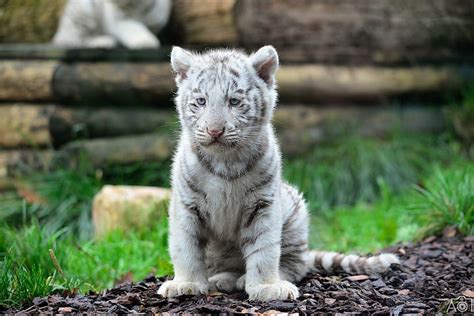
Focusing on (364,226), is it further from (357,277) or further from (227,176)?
(227,176)

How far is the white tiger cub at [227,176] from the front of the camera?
163 inches

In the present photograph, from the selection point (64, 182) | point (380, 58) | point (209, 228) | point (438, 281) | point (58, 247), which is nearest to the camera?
point (209, 228)

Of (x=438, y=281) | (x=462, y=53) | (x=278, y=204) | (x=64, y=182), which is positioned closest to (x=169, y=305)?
(x=278, y=204)

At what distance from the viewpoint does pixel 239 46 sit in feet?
27.1

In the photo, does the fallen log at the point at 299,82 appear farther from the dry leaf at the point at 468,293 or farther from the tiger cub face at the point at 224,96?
the dry leaf at the point at 468,293

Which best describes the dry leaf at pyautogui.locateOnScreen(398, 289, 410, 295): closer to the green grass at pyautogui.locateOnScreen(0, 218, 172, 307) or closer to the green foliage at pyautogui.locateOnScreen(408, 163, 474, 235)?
the green foliage at pyautogui.locateOnScreen(408, 163, 474, 235)

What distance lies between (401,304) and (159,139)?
466cm

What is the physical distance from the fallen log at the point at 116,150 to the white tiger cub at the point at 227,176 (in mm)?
3638

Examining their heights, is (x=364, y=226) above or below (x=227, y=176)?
below

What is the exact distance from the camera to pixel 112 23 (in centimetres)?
834

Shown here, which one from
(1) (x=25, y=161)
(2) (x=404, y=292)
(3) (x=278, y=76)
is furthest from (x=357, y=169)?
(2) (x=404, y=292)

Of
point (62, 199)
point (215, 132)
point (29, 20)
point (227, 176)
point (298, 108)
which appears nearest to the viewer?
point (215, 132)

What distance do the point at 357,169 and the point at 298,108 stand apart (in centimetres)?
106

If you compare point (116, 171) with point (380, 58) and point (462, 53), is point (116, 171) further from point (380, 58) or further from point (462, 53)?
point (462, 53)
